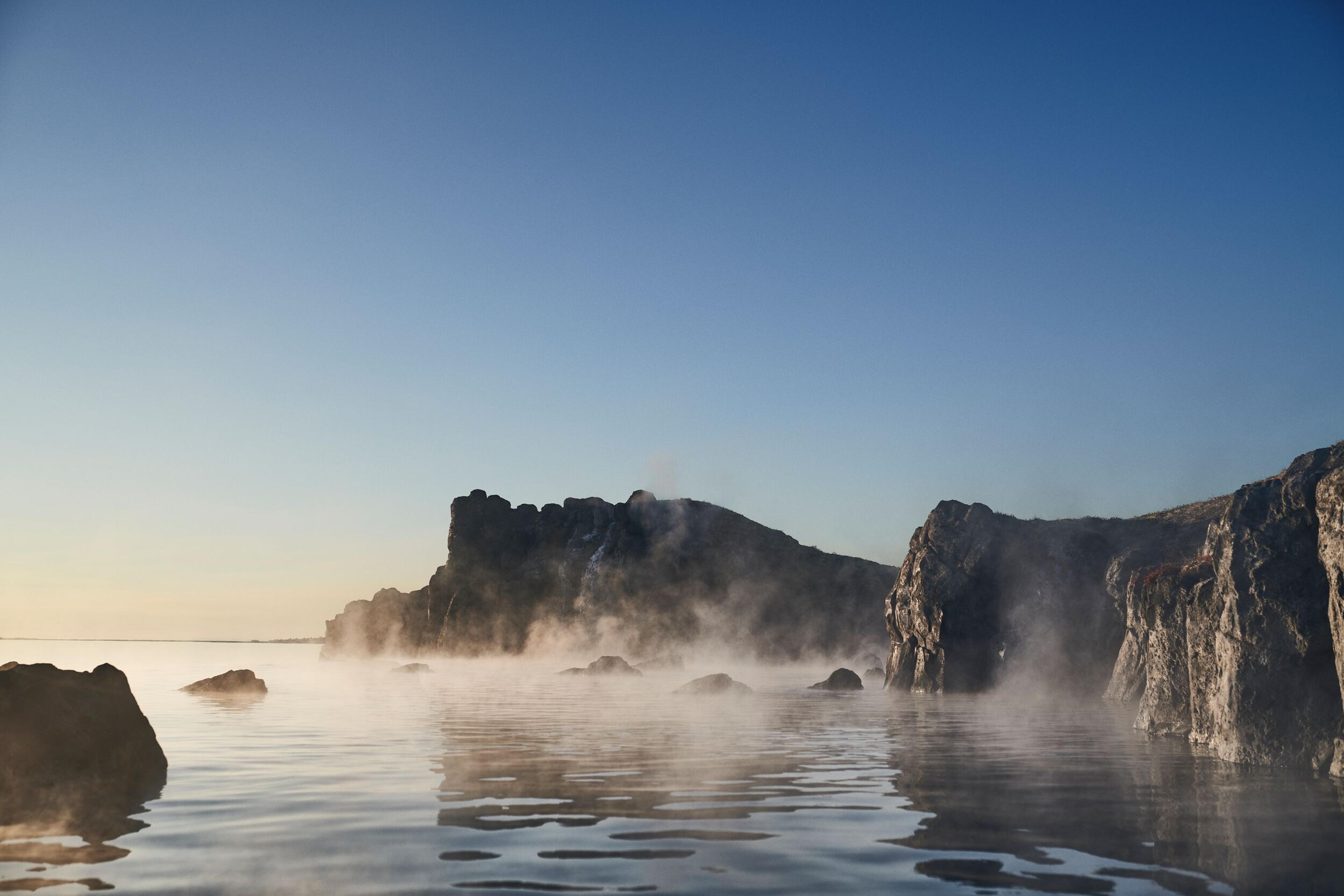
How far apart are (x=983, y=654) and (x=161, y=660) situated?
9344 centimetres

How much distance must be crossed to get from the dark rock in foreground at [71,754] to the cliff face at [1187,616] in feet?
67.5

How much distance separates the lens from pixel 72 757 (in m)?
14.2

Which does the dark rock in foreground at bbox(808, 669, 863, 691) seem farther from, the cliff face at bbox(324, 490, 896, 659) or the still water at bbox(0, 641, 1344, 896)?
the cliff face at bbox(324, 490, 896, 659)

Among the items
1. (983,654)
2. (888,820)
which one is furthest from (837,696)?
(888,820)

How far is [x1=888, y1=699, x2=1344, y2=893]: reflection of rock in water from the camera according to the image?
9.73 meters

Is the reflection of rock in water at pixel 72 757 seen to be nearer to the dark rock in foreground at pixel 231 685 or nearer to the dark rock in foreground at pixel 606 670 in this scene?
the dark rock in foreground at pixel 231 685

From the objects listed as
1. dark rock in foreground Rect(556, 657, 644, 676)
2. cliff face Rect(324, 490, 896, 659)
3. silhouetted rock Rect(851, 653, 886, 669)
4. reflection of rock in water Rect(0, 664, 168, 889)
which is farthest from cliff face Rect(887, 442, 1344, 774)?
cliff face Rect(324, 490, 896, 659)

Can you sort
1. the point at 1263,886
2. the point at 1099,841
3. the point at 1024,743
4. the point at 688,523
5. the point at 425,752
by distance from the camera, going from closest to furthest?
the point at 1263,886 < the point at 1099,841 < the point at 425,752 < the point at 1024,743 < the point at 688,523

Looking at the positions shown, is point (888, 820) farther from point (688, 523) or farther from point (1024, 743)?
point (688, 523)

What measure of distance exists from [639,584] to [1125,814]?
144500 mm

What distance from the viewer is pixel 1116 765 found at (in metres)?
19.2

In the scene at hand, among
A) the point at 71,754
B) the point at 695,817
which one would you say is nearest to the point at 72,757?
the point at 71,754

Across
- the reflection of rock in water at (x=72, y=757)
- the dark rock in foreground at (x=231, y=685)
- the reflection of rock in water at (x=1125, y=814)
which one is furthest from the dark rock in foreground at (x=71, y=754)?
the dark rock in foreground at (x=231, y=685)

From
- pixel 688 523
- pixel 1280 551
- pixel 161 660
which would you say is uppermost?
pixel 688 523
